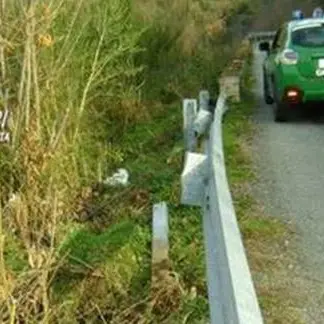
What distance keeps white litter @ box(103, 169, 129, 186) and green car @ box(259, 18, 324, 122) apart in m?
3.97

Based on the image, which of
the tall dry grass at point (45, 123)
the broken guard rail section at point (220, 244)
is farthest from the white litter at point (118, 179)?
the broken guard rail section at point (220, 244)

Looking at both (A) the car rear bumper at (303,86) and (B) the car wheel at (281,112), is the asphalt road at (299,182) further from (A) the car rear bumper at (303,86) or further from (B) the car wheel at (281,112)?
(A) the car rear bumper at (303,86)

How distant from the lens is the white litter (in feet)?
38.9

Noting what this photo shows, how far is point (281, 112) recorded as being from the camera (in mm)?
15727

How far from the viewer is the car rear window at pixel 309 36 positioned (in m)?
15.5

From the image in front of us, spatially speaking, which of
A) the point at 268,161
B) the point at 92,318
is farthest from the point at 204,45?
the point at 92,318

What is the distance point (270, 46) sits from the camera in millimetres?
18172

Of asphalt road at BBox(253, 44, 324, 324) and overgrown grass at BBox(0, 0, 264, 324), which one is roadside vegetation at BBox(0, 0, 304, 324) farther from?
asphalt road at BBox(253, 44, 324, 324)

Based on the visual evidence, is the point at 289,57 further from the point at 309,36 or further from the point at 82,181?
the point at 82,181

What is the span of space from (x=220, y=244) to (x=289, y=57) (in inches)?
431

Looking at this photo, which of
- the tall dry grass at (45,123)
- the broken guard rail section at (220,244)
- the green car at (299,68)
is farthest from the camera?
the green car at (299,68)

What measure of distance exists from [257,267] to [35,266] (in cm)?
156

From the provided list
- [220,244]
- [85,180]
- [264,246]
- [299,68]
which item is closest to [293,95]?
[299,68]

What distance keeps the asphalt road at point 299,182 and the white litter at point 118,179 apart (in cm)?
150
